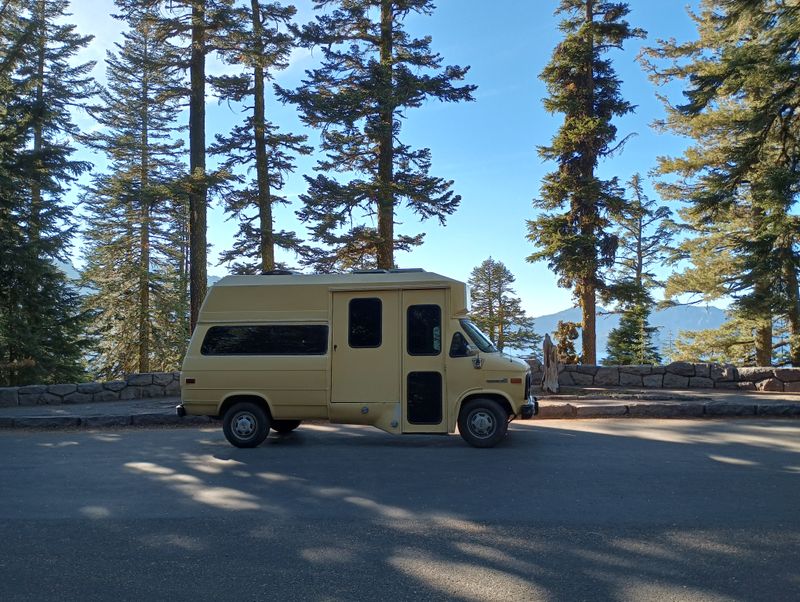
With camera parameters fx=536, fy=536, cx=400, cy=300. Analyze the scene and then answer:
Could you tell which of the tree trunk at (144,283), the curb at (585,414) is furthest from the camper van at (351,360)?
the tree trunk at (144,283)

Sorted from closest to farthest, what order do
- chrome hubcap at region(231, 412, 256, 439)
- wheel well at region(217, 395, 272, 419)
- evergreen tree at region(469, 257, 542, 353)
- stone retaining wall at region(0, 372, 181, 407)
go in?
chrome hubcap at region(231, 412, 256, 439) → wheel well at region(217, 395, 272, 419) → stone retaining wall at region(0, 372, 181, 407) → evergreen tree at region(469, 257, 542, 353)

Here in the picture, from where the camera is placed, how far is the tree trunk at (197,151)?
17844 mm

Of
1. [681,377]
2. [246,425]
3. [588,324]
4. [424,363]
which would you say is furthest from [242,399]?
[588,324]

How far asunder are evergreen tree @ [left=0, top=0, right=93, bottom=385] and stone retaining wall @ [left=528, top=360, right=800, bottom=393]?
58.7ft

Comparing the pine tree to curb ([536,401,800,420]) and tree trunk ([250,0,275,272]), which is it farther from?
curb ([536,401,800,420])

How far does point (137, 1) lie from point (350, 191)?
945 cm

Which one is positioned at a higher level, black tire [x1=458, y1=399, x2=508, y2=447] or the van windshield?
the van windshield

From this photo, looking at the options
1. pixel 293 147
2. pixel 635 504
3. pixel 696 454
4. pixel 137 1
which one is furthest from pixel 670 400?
pixel 137 1

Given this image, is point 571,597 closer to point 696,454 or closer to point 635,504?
point 635,504

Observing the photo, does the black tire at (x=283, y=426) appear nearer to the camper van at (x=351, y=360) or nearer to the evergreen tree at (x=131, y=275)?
the camper van at (x=351, y=360)

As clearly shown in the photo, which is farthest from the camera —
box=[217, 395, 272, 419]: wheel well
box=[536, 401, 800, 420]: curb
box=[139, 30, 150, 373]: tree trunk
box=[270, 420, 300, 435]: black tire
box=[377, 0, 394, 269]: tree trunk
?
box=[139, 30, 150, 373]: tree trunk

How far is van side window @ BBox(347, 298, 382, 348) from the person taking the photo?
8953mm

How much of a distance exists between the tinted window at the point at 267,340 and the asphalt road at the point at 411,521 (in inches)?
64.9

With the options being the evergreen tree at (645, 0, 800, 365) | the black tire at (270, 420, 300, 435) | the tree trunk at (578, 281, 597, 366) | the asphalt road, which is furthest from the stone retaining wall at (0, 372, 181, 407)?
the evergreen tree at (645, 0, 800, 365)
